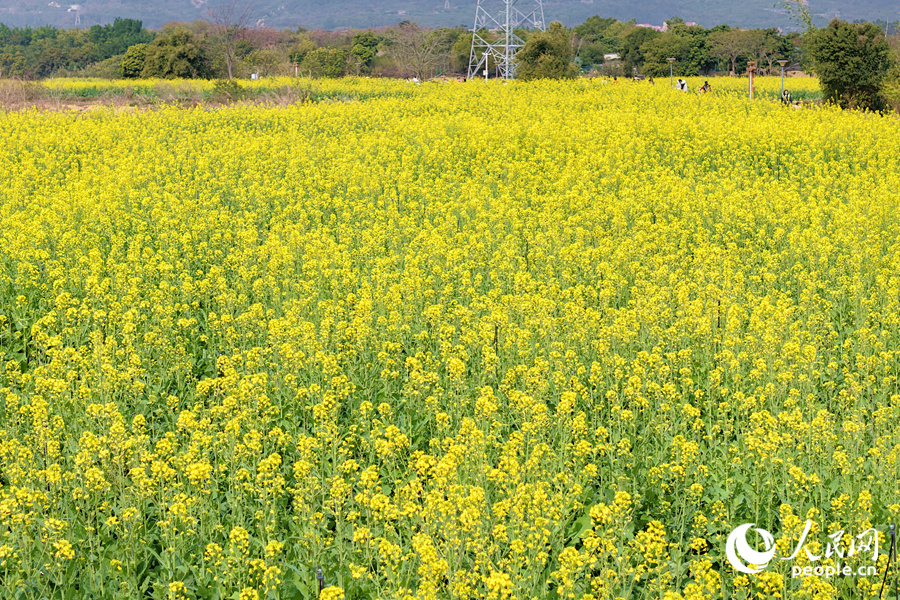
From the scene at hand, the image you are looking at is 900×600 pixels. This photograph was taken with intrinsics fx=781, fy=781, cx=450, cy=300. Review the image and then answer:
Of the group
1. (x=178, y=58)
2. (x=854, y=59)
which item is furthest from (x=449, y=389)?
(x=178, y=58)

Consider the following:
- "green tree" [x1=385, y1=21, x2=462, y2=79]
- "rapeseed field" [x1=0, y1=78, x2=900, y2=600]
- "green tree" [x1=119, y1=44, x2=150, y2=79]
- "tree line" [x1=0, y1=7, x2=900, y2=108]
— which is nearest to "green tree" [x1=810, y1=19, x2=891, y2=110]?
"tree line" [x1=0, y1=7, x2=900, y2=108]

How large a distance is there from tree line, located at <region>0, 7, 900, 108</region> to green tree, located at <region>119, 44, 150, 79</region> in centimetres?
7

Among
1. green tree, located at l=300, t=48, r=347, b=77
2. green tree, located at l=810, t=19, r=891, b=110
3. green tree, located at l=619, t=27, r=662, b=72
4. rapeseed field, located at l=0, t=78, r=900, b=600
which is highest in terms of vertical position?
green tree, located at l=619, t=27, r=662, b=72

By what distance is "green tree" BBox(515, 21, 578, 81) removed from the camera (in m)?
40.2

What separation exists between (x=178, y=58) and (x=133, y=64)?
5.68 metres

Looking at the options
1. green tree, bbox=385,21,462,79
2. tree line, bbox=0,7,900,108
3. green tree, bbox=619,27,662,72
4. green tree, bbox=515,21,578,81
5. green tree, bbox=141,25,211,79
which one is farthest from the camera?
green tree, bbox=619,27,662,72

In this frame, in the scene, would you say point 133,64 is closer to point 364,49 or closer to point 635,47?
point 364,49

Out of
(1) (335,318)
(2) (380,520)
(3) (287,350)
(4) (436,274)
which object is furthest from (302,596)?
(4) (436,274)

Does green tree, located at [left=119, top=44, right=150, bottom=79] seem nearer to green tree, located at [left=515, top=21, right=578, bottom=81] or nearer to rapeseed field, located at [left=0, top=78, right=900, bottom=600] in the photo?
green tree, located at [left=515, top=21, right=578, bottom=81]

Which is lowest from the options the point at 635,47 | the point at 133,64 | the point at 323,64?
the point at 323,64

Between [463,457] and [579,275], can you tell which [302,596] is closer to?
[463,457]

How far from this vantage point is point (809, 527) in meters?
4.91

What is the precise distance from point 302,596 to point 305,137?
63.2 ft

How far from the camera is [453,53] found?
319 ft
